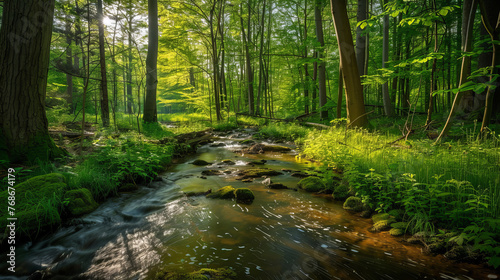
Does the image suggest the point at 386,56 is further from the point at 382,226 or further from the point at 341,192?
the point at 382,226

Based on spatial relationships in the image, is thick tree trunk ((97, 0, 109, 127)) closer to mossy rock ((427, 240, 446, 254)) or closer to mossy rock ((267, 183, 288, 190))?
mossy rock ((267, 183, 288, 190))

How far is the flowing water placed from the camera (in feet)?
8.02

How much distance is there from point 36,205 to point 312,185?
4.66 meters

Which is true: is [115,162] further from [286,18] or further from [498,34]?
[286,18]

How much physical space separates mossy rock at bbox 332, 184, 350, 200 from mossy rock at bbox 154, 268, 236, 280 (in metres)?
2.71

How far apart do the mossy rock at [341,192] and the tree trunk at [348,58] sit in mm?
2961

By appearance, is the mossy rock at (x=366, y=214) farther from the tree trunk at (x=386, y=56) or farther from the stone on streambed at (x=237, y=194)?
the tree trunk at (x=386, y=56)

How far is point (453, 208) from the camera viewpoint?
2.79m

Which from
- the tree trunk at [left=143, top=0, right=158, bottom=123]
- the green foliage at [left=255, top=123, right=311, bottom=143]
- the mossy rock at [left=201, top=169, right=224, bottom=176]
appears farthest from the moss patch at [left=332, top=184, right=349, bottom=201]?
the tree trunk at [left=143, top=0, right=158, bottom=123]

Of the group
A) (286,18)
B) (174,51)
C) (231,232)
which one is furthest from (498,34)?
(286,18)

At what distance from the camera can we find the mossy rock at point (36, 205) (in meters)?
2.99

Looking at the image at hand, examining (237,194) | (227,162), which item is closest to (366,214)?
(237,194)

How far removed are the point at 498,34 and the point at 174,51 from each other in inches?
595

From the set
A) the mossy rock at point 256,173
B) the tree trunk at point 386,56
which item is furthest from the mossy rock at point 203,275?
the tree trunk at point 386,56
